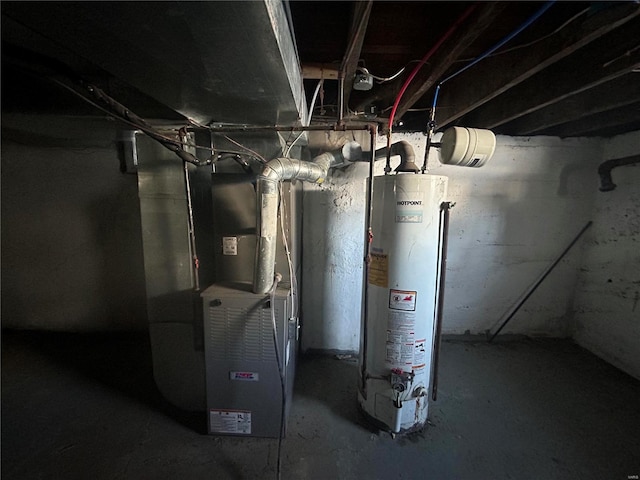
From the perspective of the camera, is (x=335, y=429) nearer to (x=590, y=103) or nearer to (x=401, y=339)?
(x=401, y=339)

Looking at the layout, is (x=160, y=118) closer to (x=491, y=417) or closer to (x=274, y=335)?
(x=274, y=335)

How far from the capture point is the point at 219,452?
1.49m

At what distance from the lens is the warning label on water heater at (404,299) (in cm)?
149

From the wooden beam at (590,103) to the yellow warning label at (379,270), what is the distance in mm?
1663

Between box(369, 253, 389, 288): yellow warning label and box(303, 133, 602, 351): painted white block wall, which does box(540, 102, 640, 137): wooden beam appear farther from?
box(369, 253, 389, 288): yellow warning label

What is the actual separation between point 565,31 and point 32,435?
343cm

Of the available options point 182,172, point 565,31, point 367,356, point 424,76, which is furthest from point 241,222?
Answer: point 565,31

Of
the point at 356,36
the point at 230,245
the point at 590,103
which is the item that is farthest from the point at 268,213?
the point at 590,103

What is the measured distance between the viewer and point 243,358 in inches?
59.2

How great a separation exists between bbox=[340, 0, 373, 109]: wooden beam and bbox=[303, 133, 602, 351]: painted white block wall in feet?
3.31

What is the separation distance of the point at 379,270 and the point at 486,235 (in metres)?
1.60

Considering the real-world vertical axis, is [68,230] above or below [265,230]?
below

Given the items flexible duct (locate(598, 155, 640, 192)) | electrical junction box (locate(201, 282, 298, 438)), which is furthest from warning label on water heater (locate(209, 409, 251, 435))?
flexible duct (locate(598, 155, 640, 192))

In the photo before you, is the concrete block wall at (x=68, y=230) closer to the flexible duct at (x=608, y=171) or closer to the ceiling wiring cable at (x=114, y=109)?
the ceiling wiring cable at (x=114, y=109)
